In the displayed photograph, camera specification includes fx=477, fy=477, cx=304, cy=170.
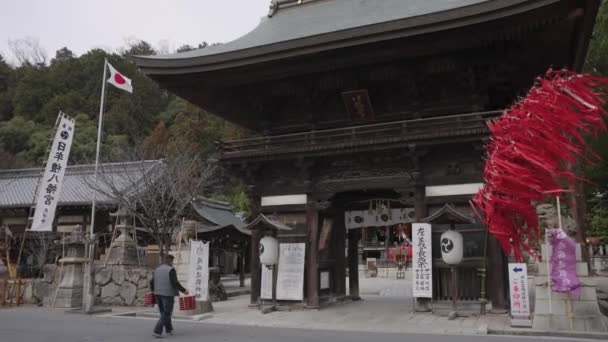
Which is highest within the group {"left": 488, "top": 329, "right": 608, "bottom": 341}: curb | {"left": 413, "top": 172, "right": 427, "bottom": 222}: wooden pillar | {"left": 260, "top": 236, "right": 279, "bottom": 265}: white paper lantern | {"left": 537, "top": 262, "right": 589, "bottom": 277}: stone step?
{"left": 413, "top": 172, "right": 427, "bottom": 222}: wooden pillar

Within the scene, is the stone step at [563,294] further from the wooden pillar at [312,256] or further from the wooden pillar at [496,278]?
the wooden pillar at [312,256]

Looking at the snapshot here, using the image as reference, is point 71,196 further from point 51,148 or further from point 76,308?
point 76,308

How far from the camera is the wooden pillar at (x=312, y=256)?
43.2 ft

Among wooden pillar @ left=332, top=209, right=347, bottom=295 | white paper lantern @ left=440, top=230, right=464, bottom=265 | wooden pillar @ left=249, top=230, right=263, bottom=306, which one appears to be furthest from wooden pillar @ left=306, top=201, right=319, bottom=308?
white paper lantern @ left=440, top=230, right=464, bottom=265

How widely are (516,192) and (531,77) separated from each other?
699cm

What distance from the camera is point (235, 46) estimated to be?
565 inches

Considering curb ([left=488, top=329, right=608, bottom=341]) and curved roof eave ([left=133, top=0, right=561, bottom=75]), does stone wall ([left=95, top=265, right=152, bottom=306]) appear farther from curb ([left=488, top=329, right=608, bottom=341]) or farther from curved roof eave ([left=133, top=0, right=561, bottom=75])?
curb ([left=488, top=329, right=608, bottom=341])

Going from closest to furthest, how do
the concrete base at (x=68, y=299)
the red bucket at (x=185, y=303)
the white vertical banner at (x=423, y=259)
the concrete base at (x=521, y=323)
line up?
the concrete base at (x=521, y=323) → the white vertical banner at (x=423, y=259) → the red bucket at (x=185, y=303) → the concrete base at (x=68, y=299)

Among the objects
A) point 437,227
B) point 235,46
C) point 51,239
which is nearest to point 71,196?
point 51,239

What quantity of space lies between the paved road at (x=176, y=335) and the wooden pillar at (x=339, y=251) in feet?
17.0

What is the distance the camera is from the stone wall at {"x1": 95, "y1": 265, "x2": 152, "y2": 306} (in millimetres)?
16281

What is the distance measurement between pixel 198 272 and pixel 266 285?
1983 millimetres

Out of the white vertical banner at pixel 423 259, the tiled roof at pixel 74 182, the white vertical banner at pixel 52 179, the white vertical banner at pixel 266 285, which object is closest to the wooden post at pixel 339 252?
the white vertical banner at pixel 266 285

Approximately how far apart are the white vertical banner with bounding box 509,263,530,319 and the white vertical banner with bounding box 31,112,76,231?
13490mm
